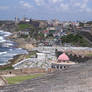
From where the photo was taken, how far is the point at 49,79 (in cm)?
655

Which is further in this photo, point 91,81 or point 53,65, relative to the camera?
point 53,65

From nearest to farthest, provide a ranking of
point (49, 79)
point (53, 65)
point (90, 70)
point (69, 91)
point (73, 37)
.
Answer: point (69, 91)
point (49, 79)
point (90, 70)
point (53, 65)
point (73, 37)

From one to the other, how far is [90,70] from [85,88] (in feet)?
5.42

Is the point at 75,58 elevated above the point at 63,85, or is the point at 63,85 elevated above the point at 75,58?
the point at 63,85

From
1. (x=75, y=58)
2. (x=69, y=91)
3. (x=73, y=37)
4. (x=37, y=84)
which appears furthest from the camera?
(x=73, y=37)

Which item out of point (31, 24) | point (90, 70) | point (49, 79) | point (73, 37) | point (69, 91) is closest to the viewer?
point (69, 91)

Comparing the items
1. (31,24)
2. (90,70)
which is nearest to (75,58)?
(90,70)

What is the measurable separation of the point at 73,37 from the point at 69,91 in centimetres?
7862

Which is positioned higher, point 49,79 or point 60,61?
point 49,79

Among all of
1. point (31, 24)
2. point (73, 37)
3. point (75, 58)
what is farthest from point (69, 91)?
point (31, 24)

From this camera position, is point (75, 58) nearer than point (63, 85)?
No

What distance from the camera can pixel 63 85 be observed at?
6.01m

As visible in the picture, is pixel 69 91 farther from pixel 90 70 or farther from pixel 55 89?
pixel 90 70

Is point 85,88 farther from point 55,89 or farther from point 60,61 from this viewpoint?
point 60,61
